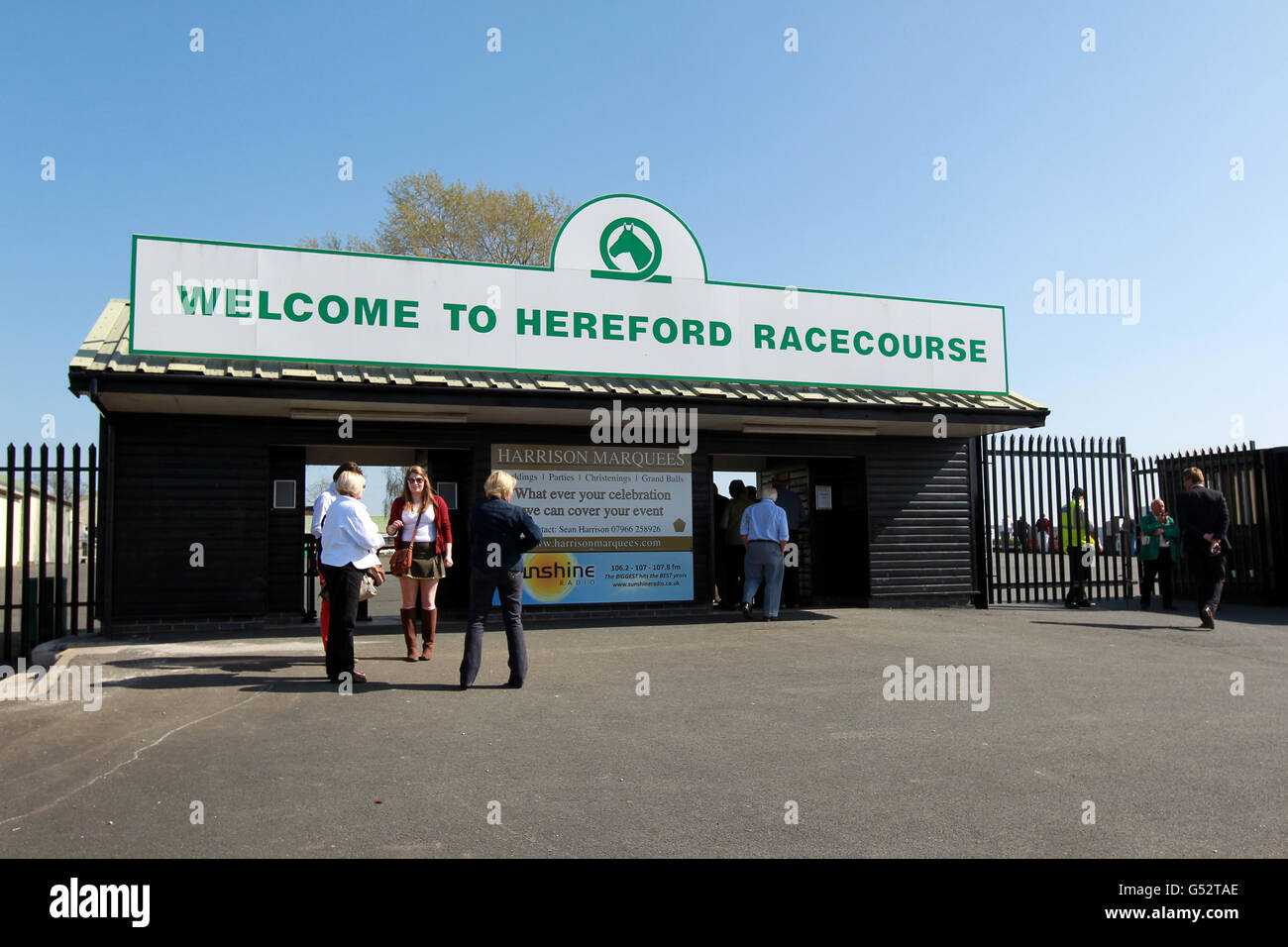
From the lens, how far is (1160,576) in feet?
45.3

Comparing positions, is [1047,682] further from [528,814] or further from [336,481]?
[336,481]

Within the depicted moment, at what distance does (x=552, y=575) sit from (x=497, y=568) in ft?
16.3

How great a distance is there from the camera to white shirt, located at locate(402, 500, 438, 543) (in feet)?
26.6

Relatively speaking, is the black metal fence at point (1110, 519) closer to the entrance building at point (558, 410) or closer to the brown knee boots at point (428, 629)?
the entrance building at point (558, 410)

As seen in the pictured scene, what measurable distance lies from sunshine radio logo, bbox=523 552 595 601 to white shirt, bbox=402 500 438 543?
3.45 m

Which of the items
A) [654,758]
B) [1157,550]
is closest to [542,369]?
[654,758]

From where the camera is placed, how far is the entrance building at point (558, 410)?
1015 centimetres

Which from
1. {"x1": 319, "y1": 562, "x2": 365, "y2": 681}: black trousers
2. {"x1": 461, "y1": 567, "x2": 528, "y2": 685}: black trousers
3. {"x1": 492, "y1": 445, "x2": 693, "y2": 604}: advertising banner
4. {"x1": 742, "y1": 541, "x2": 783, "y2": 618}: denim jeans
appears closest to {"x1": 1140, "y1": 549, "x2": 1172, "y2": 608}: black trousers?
{"x1": 742, "y1": 541, "x2": 783, "y2": 618}: denim jeans

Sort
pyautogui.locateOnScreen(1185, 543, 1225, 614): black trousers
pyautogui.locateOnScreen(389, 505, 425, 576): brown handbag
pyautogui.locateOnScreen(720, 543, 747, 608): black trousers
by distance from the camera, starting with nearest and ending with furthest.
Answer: pyautogui.locateOnScreen(389, 505, 425, 576): brown handbag
pyautogui.locateOnScreen(1185, 543, 1225, 614): black trousers
pyautogui.locateOnScreen(720, 543, 747, 608): black trousers

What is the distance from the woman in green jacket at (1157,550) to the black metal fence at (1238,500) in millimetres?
662

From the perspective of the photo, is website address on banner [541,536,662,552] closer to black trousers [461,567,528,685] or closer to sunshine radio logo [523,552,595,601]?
sunshine radio logo [523,552,595,601]

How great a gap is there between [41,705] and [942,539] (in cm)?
1145

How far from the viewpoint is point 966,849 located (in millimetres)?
3564
